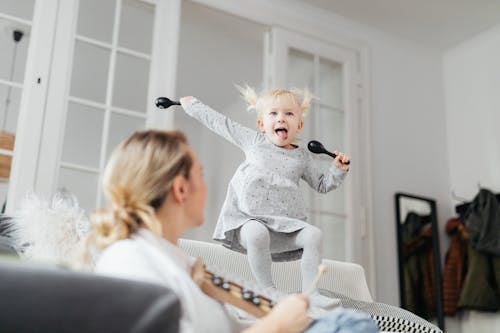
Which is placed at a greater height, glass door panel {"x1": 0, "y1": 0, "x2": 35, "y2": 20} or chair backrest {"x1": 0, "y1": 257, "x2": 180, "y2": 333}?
glass door panel {"x1": 0, "y1": 0, "x2": 35, "y2": 20}

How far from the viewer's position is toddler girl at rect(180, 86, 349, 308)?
1.79m

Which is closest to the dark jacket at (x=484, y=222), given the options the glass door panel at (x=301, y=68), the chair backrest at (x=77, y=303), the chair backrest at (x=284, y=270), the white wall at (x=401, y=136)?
the white wall at (x=401, y=136)

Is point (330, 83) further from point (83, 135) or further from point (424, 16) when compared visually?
point (83, 135)

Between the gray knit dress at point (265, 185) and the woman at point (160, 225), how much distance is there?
0.71 metres

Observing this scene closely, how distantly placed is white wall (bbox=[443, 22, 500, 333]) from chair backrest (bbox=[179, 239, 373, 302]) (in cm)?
206

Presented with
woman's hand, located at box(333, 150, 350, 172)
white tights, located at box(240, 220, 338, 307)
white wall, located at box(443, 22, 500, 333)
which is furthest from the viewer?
white wall, located at box(443, 22, 500, 333)

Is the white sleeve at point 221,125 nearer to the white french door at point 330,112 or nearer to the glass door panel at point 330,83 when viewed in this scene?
the white french door at point 330,112

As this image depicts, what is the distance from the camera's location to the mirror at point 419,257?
4.05 meters

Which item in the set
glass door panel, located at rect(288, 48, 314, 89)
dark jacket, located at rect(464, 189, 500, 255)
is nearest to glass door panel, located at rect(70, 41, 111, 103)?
glass door panel, located at rect(288, 48, 314, 89)

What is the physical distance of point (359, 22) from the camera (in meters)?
4.39

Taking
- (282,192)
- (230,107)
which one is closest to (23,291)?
(282,192)

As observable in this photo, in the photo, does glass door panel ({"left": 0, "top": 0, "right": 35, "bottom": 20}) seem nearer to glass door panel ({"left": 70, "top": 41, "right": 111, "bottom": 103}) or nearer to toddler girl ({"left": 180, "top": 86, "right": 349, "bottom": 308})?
glass door panel ({"left": 70, "top": 41, "right": 111, "bottom": 103})

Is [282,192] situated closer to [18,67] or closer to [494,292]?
[18,67]

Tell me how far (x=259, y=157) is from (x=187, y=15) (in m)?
2.33
